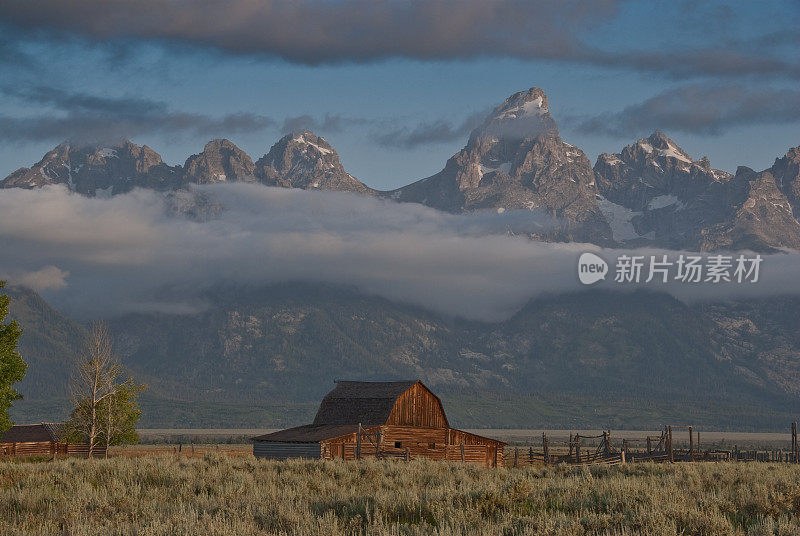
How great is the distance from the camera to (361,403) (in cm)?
6688

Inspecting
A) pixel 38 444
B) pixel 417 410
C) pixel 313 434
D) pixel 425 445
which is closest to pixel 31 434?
pixel 38 444

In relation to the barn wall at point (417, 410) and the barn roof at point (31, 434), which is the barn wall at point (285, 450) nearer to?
the barn wall at point (417, 410)

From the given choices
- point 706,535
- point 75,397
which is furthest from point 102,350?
point 706,535

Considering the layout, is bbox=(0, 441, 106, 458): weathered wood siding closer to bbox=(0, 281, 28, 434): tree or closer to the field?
bbox=(0, 281, 28, 434): tree

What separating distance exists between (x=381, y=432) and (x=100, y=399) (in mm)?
19861

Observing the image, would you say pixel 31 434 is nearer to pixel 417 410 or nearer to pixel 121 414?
pixel 121 414

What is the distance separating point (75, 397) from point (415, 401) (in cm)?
2459

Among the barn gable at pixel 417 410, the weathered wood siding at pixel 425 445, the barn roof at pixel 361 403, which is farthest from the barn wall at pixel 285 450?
the barn gable at pixel 417 410

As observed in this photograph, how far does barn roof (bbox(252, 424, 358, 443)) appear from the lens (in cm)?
5931

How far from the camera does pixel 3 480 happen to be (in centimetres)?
2216

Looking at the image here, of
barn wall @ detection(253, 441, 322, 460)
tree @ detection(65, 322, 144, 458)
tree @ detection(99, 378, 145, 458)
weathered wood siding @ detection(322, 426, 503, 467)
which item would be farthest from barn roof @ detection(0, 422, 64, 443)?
weathered wood siding @ detection(322, 426, 503, 467)

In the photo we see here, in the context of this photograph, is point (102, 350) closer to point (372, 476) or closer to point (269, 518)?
point (372, 476)

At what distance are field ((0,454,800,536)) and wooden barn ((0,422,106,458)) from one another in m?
47.4

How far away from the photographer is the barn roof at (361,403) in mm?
64356
